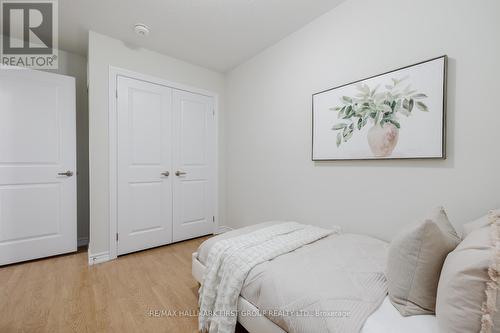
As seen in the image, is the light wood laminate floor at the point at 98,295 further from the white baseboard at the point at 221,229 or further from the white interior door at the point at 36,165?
the white baseboard at the point at 221,229

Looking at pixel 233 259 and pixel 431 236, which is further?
pixel 233 259

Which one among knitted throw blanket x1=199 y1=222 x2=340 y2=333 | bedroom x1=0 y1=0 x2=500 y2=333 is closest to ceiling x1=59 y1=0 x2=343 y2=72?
bedroom x1=0 y1=0 x2=500 y2=333

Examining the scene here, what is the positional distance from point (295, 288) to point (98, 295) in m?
1.71

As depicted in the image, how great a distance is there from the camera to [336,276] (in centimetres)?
117

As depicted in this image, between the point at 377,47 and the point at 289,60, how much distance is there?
3.12ft

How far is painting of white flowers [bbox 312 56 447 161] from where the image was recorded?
1.49 meters

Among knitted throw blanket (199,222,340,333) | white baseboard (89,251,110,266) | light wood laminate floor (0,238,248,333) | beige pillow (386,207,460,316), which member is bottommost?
light wood laminate floor (0,238,248,333)

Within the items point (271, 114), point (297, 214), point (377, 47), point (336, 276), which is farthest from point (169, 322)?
point (377, 47)

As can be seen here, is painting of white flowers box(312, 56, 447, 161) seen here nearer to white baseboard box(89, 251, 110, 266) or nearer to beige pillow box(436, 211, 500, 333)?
beige pillow box(436, 211, 500, 333)

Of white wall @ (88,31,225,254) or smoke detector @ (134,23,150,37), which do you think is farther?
white wall @ (88,31,225,254)

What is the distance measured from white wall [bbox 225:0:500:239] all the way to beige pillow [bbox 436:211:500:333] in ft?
2.70

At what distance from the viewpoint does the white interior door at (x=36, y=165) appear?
2324mm

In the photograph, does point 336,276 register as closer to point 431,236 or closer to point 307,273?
point 307,273

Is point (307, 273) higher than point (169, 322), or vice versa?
point (307, 273)
